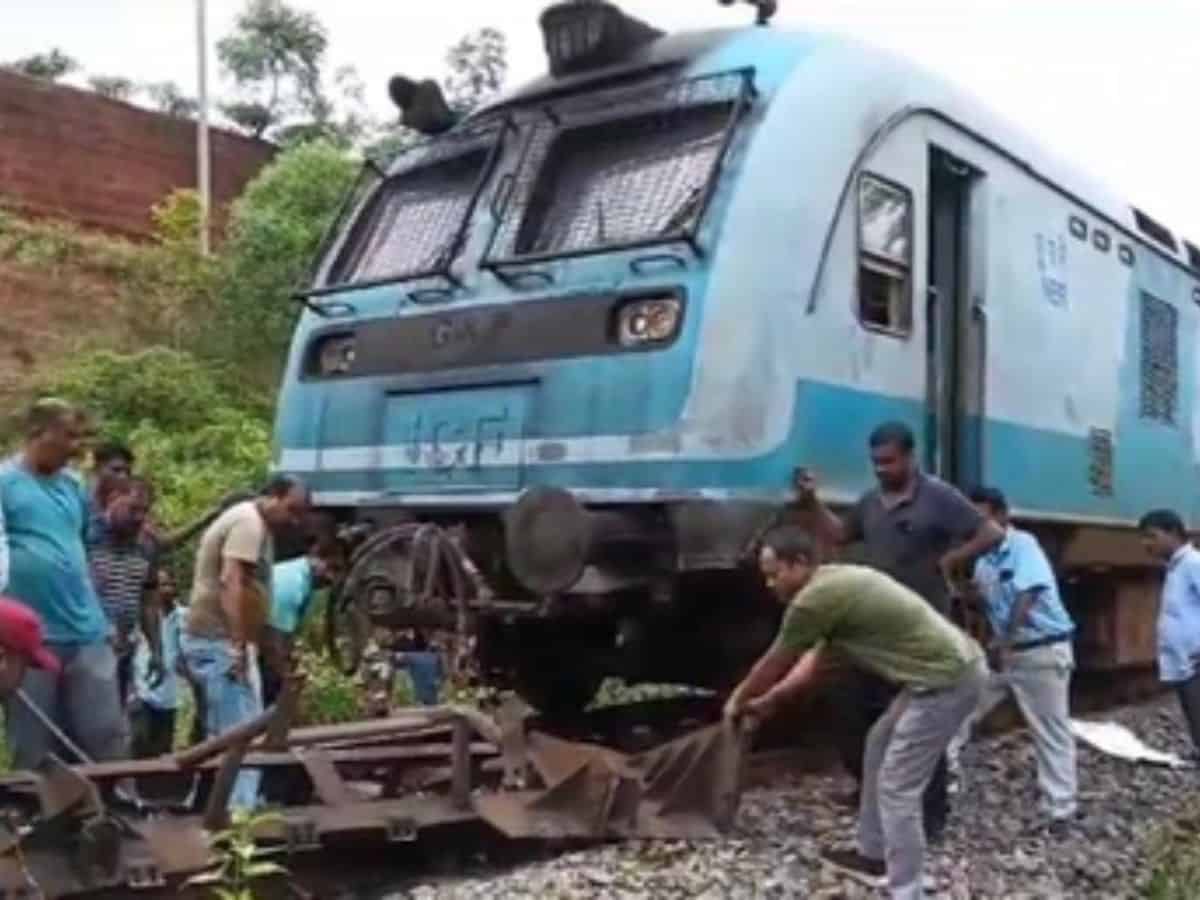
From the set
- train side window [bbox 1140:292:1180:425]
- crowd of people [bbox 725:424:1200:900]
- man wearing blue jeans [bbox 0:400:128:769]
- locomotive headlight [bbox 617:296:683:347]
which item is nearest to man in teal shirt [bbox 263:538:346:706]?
man wearing blue jeans [bbox 0:400:128:769]

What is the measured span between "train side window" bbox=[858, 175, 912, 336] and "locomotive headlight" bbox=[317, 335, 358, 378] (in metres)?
2.12

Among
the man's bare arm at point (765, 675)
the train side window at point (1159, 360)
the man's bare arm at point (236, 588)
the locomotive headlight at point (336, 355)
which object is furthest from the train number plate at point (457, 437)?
the train side window at point (1159, 360)

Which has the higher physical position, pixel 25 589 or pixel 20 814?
pixel 25 589

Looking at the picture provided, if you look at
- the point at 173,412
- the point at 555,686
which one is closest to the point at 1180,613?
the point at 555,686

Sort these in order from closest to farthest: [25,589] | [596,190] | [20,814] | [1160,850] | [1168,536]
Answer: [20,814] < [25,589] < [1160,850] < [596,190] < [1168,536]

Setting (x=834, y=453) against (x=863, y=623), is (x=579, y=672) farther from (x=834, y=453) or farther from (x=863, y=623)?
(x=863, y=623)

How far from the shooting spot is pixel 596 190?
7.04 meters

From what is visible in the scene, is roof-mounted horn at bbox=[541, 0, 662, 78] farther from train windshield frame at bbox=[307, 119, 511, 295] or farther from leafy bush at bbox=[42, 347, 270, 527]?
leafy bush at bbox=[42, 347, 270, 527]

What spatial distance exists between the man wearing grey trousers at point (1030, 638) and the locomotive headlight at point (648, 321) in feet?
5.14

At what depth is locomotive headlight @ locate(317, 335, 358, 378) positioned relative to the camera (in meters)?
7.57

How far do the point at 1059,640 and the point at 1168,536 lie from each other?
1128mm

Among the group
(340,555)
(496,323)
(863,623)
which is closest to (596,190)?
(496,323)

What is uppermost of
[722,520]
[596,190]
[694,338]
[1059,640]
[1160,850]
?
[596,190]

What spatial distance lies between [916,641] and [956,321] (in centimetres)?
255
